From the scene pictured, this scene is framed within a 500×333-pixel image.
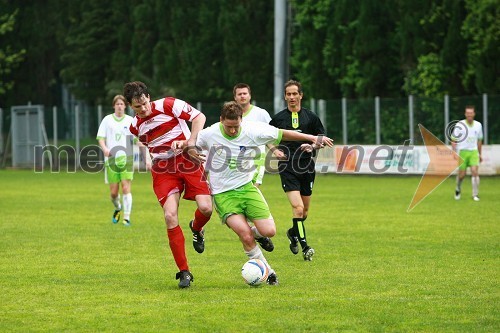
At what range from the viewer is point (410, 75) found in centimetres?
3797

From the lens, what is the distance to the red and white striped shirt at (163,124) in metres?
11.2

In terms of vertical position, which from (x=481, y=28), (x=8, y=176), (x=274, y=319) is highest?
(x=481, y=28)

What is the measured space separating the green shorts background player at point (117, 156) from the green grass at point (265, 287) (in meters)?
0.39

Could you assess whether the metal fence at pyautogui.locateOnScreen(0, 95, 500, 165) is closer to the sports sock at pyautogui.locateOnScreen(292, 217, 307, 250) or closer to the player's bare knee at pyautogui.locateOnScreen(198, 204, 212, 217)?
the sports sock at pyautogui.locateOnScreen(292, 217, 307, 250)

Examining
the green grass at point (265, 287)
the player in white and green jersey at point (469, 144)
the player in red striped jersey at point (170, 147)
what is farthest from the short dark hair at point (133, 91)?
the player in white and green jersey at point (469, 144)

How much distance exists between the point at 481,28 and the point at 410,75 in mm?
4685

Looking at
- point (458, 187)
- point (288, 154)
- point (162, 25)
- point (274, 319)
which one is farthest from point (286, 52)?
point (274, 319)

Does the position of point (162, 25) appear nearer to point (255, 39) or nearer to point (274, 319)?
point (255, 39)

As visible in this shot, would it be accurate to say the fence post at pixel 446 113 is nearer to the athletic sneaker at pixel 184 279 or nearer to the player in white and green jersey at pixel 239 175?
the player in white and green jersey at pixel 239 175

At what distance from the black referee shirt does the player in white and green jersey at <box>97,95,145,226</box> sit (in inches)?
204

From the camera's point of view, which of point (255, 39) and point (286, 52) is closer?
point (286, 52)

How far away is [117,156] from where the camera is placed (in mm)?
18672

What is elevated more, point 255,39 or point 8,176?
point 255,39

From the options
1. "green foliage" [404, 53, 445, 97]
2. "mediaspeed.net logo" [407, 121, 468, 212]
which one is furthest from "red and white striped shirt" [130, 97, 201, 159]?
"green foliage" [404, 53, 445, 97]
